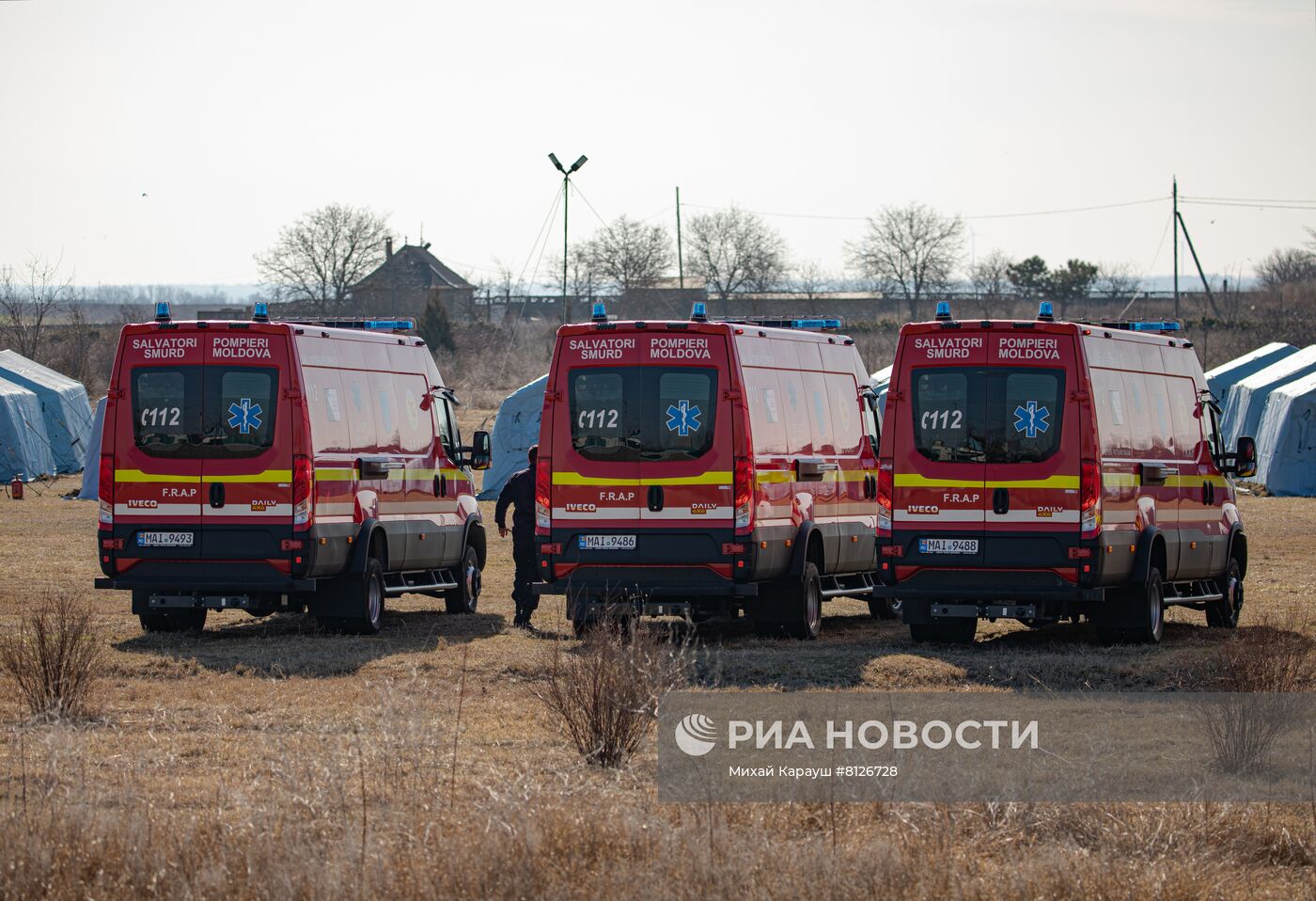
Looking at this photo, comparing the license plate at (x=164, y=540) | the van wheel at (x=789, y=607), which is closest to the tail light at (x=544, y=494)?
the van wheel at (x=789, y=607)

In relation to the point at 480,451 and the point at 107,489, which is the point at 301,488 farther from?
the point at 480,451

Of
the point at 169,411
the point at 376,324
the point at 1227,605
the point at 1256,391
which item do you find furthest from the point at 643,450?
the point at 1256,391

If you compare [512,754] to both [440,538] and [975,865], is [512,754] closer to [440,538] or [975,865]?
[975,865]

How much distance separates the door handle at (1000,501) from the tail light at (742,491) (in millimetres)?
1950

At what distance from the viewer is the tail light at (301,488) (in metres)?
14.8

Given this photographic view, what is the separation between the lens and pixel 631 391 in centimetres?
1465

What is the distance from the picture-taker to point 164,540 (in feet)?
49.1

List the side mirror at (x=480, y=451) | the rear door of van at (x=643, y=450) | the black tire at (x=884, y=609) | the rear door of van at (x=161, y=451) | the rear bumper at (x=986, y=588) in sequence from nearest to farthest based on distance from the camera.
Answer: the rear bumper at (x=986, y=588) < the rear door of van at (x=643, y=450) < the rear door of van at (x=161, y=451) < the side mirror at (x=480, y=451) < the black tire at (x=884, y=609)

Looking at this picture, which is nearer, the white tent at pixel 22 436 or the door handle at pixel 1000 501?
the door handle at pixel 1000 501

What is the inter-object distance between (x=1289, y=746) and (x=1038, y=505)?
4175 mm

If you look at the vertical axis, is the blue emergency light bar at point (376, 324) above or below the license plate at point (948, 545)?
above

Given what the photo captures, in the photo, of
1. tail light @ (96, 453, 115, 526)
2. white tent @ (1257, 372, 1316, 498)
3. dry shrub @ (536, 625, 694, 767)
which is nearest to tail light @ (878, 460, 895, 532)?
dry shrub @ (536, 625, 694, 767)

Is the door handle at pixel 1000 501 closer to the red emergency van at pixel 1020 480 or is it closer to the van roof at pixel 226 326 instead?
the red emergency van at pixel 1020 480

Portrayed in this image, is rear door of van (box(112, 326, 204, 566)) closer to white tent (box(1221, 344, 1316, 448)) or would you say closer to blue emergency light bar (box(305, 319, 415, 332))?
blue emergency light bar (box(305, 319, 415, 332))
